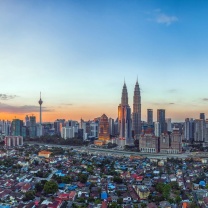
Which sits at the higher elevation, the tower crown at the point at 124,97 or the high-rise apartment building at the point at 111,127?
the tower crown at the point at 124,97

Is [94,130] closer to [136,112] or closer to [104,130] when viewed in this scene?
[104,130]

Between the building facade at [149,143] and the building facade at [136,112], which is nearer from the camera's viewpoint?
the building facade at [149,143]

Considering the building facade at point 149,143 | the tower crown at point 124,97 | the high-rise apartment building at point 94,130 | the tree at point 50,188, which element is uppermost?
the tower crown at point 124,97

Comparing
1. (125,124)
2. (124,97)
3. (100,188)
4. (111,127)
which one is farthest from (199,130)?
(100,188)

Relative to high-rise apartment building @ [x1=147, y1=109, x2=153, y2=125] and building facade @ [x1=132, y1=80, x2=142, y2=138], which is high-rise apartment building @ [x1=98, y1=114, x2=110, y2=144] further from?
high-rise apartment building @ [x1=147, y1=109, x2=153, y2=125]

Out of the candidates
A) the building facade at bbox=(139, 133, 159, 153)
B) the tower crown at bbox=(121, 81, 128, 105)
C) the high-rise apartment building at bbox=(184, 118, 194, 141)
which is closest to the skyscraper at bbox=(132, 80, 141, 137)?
the tower crown at bbox=(121, 81, 128, 105)

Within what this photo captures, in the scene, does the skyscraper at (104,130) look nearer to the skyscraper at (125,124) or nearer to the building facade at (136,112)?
the skyscraper at (125,124)

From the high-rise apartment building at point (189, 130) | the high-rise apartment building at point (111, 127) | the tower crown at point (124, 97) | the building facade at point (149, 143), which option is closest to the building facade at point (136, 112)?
the tower crown at point (124, 97)
